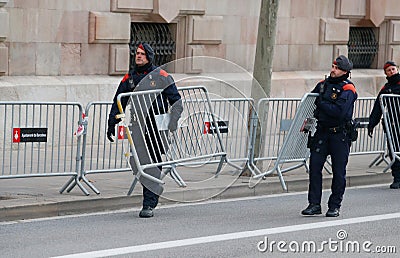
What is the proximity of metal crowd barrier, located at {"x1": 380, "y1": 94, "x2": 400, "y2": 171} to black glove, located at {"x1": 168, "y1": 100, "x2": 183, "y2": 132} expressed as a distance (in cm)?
404

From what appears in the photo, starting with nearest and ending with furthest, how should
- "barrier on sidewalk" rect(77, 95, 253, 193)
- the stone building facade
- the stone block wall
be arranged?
"barrier on sidewalk" rect(77, 95, 253, 193) < the stone building facade < the stone block wall

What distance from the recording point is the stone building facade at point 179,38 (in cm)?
1534

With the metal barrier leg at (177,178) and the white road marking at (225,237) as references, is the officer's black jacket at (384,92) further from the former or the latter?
the metal barrier leg at (177,178)

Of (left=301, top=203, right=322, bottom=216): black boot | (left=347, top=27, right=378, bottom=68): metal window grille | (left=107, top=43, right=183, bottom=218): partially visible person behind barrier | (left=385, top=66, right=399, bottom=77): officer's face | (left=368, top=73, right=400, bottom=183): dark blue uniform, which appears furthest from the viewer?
(left=347, top=27, right=378, bottom=68): metal window grille

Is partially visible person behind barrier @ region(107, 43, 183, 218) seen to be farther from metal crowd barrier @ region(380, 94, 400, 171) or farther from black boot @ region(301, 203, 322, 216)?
metal crowd barrier @ region(380, 94, 400, 171)

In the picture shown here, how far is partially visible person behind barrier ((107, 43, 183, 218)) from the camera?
10.5 meters

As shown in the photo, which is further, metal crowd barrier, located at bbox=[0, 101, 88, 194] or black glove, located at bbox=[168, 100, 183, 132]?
metal crowd barrier, located at bbox=[0, 101, 88, 194]

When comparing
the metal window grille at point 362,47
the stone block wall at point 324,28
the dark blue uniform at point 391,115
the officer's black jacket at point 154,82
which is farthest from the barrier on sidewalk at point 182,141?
the metal window grille at point 362,47

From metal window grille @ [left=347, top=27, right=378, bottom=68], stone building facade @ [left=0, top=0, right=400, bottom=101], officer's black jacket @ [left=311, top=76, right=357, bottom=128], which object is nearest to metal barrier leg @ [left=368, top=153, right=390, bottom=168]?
→ stone building facade @ [left=0, top=0, right=400, bottom=101]

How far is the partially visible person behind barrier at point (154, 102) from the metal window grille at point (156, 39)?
21.8 feet

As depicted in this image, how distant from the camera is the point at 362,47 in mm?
21562

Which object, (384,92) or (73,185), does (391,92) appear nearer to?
(384,92)

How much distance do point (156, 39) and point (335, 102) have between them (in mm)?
A: 7327

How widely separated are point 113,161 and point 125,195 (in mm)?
1197
